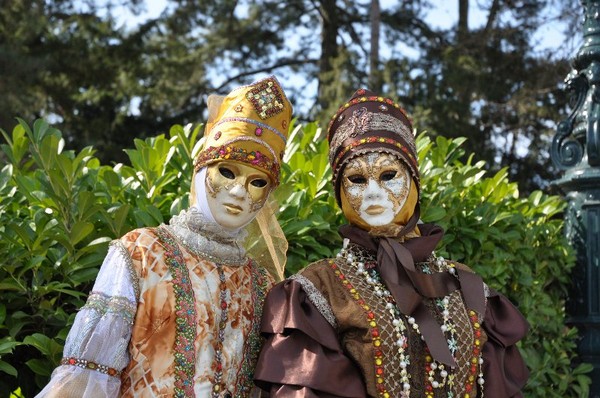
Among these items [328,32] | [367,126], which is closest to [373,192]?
[367,126]

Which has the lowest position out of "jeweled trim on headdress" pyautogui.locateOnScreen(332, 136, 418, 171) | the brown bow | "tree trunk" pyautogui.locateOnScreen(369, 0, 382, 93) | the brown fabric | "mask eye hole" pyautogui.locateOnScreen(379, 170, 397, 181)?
the brown fabric

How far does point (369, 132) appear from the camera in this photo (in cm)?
263

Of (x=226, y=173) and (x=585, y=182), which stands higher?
(x=585, y=182)

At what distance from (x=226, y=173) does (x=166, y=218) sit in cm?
67

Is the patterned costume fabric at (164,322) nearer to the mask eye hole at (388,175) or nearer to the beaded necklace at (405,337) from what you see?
the beaded necklace at (405,337)

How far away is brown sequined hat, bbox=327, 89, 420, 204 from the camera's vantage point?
8.55 feet

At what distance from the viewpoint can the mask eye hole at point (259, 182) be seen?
251 cm

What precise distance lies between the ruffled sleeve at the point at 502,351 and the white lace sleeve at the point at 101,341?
1.17 m

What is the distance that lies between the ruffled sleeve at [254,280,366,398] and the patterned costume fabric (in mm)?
91

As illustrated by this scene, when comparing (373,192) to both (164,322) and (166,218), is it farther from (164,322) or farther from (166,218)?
(166,218)

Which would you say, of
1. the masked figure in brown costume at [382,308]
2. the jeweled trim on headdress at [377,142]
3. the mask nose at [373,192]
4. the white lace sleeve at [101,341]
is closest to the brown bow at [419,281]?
the masked figure in brown costume at [382,308]

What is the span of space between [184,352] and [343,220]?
1.23 meters

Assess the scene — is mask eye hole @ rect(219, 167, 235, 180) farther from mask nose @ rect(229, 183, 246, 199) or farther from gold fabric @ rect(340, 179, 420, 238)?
gold fabric @ rect(340, 179, 420, 238)

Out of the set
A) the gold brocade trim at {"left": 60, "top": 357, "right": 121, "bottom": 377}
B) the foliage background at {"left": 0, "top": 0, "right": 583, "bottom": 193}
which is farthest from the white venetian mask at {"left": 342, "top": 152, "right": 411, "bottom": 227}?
the foliage background at {"left": 0, "top": 0, "right": 583, "bottom": 193}
